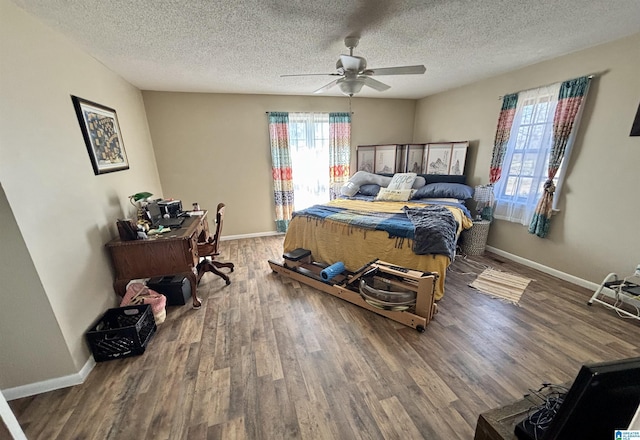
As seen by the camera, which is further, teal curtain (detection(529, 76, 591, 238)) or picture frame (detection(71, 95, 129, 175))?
teal curtain (detection(529, 76, 591, 238))

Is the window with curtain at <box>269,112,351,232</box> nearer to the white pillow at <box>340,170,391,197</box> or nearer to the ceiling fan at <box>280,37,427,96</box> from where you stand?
the white pillow at <box>340,170,391,197</box>

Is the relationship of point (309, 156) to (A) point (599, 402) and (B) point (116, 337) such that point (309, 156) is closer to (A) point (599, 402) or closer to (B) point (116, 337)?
(B) point (116, 337)

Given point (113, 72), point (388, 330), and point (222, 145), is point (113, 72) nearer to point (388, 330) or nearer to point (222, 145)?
point (222, 145)

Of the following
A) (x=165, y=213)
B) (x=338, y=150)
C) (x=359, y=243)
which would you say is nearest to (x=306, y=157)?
(x=338, y=150)

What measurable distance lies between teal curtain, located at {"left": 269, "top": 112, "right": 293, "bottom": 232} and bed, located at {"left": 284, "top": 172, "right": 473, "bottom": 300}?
1.22 m

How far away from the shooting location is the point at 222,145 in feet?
12.7

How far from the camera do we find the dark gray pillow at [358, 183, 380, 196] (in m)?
3.92

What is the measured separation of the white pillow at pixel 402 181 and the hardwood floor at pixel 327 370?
1823 millimetres

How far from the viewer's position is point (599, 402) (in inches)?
24.8

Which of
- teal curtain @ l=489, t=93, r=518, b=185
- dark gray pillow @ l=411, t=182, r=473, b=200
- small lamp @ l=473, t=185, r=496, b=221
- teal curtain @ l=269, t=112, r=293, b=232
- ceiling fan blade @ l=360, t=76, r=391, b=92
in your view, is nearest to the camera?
ceiling fan blade @ l=360, t=76, r=391, b=92

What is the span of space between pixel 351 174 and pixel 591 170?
3127 millimetres

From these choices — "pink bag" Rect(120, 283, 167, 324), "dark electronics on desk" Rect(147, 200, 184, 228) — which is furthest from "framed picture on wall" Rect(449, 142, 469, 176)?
"pink bag" Rect(120, 283, 167, 324)

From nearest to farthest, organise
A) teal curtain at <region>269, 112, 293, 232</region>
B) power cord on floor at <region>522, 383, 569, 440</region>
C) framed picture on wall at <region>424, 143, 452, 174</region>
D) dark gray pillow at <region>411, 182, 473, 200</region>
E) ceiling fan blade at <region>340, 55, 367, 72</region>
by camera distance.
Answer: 1. power cord on floor at <region>522, 383, 569, 440</region>
2. ceiling fan blade at <region>340, 55, 367, 72</region>
3. dark gray pillow at <region>411, 182, 473, 200</region>
4. framed picture on wall at <region>424, 143, 452, 174</region>
5. teal curtain at <region>269, 112, 293, 232</region>

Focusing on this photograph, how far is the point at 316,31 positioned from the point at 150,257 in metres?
2.34
